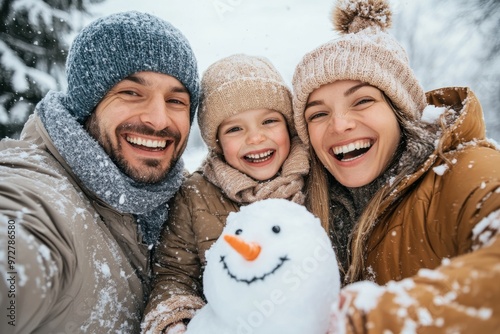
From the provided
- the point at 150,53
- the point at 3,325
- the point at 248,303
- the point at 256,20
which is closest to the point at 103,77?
the point at 150,53

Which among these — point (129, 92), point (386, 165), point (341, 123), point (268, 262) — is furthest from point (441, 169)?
point (129, 92)

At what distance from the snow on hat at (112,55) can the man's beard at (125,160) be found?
0.11m

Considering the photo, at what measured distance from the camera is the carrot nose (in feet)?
3.51

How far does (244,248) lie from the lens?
3.51 ft

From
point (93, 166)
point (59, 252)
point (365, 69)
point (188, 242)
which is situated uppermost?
point (365, 69)

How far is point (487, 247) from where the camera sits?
2.83 feet

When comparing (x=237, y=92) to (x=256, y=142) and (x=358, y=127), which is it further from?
(x=358, y=127)

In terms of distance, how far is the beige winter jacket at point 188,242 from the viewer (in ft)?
6.24

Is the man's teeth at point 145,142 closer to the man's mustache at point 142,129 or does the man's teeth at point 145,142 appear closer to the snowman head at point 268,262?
the man's mustache at point 142,129

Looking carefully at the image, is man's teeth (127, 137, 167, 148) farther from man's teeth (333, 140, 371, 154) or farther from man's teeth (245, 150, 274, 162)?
man's teeth (333, 140, 371, 154)

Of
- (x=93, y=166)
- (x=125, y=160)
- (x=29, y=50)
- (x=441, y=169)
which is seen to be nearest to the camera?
(x=441, y=169)

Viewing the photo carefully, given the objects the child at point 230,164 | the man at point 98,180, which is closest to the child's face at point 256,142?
A: the child at point 230,164

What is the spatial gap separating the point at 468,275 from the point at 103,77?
1920 millimetres

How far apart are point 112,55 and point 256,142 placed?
96 cm
